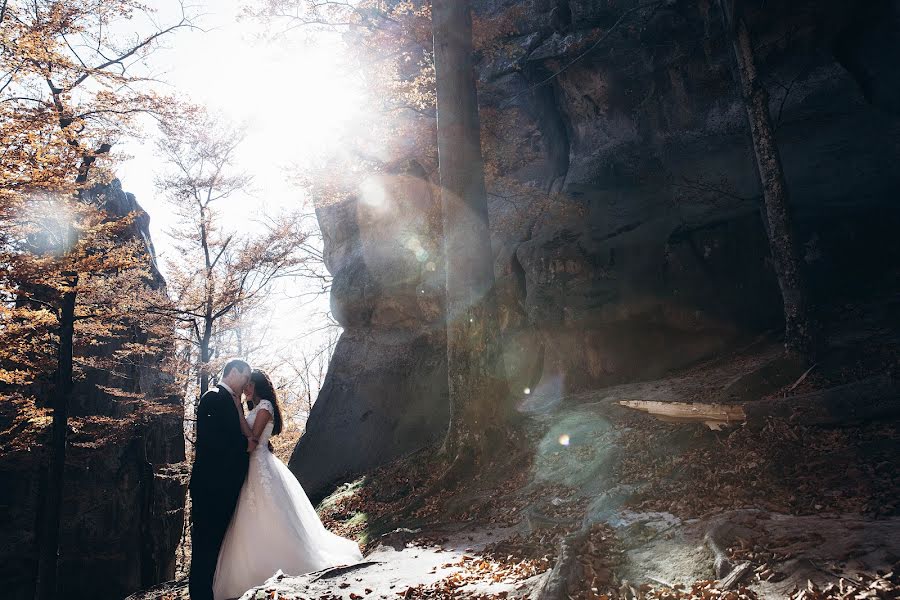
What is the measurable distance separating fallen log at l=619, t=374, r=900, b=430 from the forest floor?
98 mm

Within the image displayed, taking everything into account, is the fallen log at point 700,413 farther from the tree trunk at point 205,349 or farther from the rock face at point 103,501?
the tree trunk at point 205,349

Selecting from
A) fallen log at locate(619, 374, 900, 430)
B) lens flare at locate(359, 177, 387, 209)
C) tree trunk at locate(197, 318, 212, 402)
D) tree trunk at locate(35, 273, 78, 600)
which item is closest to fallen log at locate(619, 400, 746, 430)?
fallen log at locate(619, 374, 900, 430)

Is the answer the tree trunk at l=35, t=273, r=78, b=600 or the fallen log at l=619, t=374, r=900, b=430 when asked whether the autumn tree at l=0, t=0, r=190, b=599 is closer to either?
the tree trunk at l=35, t=273, r=78, b=600

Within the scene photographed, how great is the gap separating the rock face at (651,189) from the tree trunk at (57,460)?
5.88m

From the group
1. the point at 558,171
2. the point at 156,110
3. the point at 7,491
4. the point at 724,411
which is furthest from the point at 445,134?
the point at 7,491

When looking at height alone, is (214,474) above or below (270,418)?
below

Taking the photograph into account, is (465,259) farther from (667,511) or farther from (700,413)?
(667,511)

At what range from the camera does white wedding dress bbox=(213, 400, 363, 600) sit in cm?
530

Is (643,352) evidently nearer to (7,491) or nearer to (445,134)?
(445,134)

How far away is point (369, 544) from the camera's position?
7.16m

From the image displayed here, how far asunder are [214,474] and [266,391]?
0.92 meters

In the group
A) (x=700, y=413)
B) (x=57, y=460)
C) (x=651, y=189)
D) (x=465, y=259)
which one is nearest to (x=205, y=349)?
(x=57, y=460)

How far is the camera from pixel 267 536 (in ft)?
17.9

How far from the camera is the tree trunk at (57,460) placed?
10539mm
